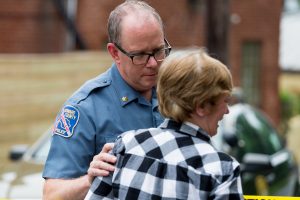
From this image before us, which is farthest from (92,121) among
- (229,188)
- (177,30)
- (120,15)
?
(177,30)

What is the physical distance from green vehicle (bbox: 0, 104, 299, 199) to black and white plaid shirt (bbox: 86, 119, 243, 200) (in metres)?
2.70

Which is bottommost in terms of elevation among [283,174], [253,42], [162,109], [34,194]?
[253,42]

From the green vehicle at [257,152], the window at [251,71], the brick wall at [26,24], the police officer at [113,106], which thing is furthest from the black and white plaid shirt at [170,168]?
the window at [251,71]

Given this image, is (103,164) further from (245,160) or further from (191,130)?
(245,160)

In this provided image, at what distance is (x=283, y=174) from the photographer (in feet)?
29.4

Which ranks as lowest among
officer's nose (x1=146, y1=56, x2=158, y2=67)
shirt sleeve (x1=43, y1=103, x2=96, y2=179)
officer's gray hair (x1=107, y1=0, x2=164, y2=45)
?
shirt sleeve (x1=43, y1=103, x2=96, y2=179)

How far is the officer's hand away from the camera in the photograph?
313 cm

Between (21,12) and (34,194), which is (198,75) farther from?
(21,12)

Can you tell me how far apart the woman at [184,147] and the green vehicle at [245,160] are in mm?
2743

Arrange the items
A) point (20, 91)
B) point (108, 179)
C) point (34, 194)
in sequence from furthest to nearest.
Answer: point (20, 91)
point (34, 194)
point (108, 179)

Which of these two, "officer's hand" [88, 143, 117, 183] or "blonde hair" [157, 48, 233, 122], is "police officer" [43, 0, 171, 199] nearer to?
Answer: "officer's hand" [88, 143, 117, 183]

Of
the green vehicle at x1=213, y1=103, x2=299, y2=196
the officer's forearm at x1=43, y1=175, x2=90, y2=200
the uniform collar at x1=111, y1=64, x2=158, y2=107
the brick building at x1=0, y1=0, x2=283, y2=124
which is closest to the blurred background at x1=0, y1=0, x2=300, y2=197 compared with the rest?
the brick building at x1=0, y1=0, x2=283, y2=124

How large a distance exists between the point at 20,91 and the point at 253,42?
7618 millimetres

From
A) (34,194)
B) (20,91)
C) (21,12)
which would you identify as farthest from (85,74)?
(34,194)
